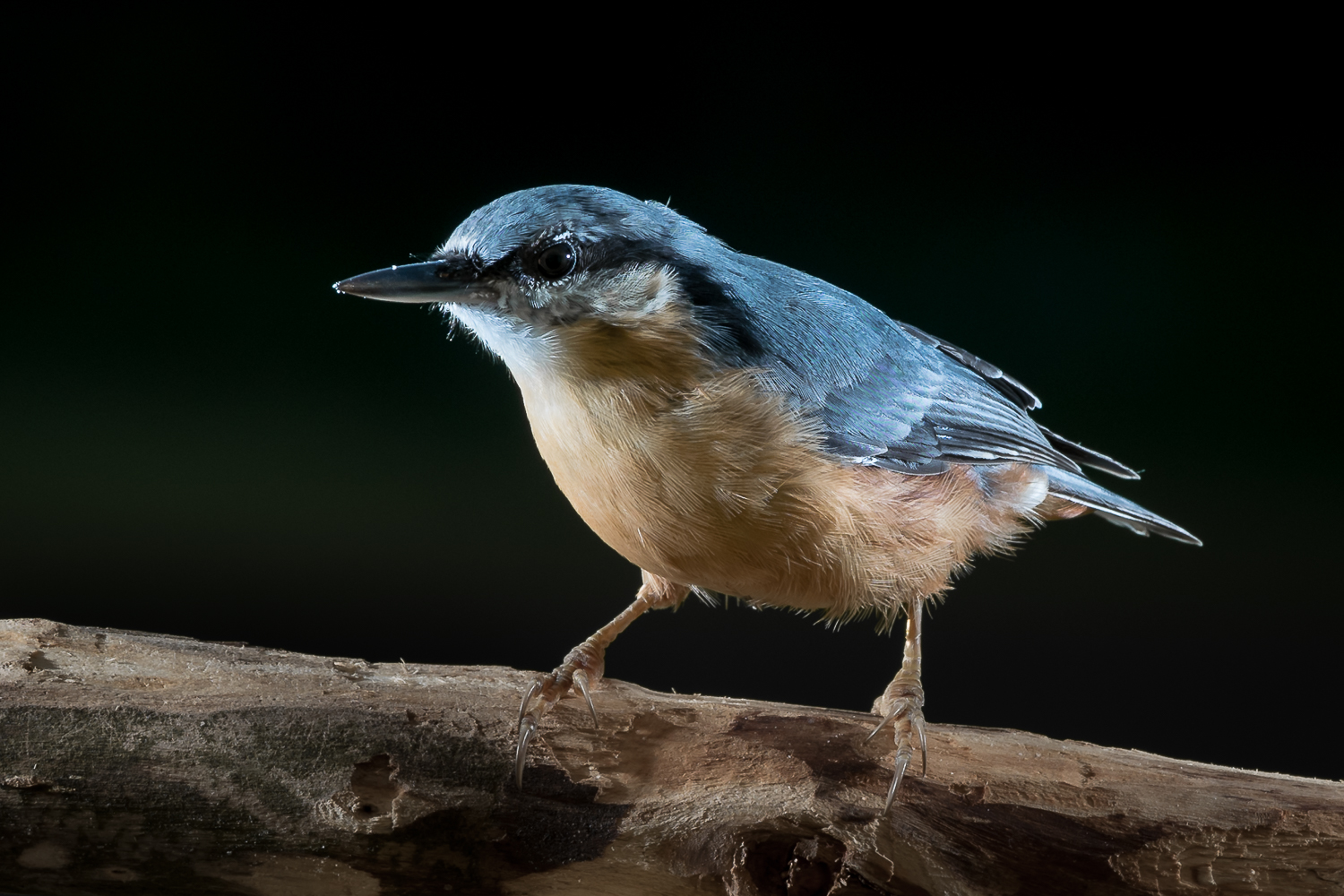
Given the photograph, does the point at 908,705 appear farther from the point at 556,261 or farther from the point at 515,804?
the point at 556,261

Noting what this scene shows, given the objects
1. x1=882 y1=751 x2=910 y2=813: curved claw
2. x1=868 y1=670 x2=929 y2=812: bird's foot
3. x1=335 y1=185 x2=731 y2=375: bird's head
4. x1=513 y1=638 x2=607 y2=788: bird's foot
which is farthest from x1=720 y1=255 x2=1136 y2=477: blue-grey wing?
x1=513 y1=638 x2=607 y2=788: bird's foot

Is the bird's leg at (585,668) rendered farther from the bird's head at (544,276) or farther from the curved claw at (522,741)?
the bird's head at (544,276)

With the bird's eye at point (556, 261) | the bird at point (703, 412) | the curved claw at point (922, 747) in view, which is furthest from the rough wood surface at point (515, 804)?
the bird's eye at point (556, 261)

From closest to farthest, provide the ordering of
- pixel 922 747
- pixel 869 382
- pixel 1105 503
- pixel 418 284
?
pixel 418 284 → pixel 922 747 → pixel 869 382 → pixel 1105 503

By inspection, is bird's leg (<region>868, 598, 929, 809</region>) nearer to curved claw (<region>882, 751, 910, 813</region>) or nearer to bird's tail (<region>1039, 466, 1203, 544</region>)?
curved claw (<region>882, 751, 910, 813</region>)

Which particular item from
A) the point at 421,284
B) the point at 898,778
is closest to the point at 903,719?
the point at 898,778

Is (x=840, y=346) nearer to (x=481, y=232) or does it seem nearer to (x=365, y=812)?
(x=481, y=232)

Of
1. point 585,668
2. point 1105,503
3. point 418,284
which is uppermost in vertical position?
point 418,284
